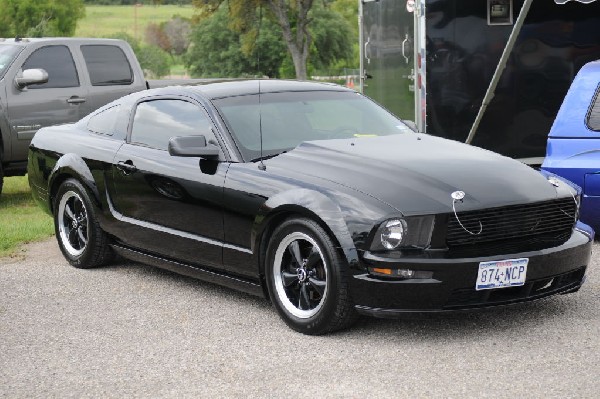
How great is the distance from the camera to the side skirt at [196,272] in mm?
6862

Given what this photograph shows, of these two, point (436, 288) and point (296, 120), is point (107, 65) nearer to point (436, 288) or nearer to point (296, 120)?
point (296, 120)

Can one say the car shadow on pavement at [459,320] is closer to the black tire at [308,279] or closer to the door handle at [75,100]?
the black tire at [308,279]

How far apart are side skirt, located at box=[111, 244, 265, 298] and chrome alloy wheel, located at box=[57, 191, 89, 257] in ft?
1.53

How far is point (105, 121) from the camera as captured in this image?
28.4 feet

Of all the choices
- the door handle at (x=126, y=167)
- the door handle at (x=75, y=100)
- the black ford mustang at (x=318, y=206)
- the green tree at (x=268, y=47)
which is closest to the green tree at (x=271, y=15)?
the green tree at (x=268, y=47)

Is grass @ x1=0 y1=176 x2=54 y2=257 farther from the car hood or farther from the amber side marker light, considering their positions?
the amber side marker light

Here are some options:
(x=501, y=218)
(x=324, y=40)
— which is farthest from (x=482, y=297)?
(x=324, y=40)

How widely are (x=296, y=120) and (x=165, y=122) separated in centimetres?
105

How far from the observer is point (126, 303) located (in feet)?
24.1

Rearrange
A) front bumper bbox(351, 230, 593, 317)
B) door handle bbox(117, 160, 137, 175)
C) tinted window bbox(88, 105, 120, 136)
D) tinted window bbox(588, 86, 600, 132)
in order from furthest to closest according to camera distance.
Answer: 1. tinted window bbox(588, 86, 600, 132)
2. tinted window bbox(88, 105, 120, 136)
3. door handle bbox(117, 160, 137, 175)
4. front bumper bbox(351, 230, 593, 317)

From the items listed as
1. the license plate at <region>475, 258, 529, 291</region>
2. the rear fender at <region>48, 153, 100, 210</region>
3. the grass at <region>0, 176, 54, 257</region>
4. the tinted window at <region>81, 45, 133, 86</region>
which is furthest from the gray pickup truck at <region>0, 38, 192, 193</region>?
the license plate at <region>475, 258, 529, 291</region>

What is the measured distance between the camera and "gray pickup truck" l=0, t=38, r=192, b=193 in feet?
42.8

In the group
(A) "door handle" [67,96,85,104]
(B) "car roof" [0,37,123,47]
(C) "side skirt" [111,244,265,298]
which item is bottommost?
(C) "side skirt" [111,244,265,298]

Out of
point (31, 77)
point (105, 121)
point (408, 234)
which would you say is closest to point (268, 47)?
point (31, 77)
